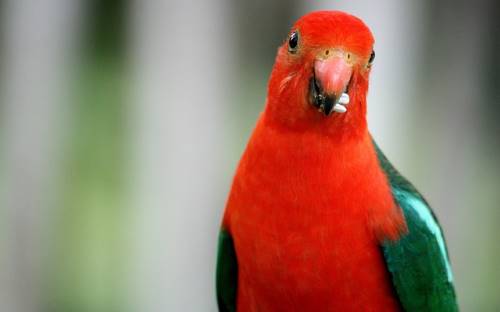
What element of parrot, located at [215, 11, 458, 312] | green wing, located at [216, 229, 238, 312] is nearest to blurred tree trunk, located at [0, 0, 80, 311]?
green wing, located at [216, 229, 238, 312]

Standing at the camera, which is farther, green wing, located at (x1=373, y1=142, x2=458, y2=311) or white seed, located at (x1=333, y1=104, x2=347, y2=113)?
green wing, located at (x1=373, y1=142, x2=458, y2=311)

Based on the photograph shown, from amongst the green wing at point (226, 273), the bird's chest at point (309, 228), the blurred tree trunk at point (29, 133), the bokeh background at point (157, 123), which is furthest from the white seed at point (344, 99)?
the blurred tree trunk at point (29, 133)

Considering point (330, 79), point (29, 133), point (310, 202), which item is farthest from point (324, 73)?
point (29, 133)

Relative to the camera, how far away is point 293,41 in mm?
2119

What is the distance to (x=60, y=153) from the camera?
3.67m

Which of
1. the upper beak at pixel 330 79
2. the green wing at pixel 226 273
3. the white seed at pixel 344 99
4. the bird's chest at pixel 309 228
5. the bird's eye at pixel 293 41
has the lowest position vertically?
the green wing at pixel 226 273

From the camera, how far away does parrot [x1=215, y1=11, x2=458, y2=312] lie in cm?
208

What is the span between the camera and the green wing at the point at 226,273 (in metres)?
2.40

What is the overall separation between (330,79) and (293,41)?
216 mm

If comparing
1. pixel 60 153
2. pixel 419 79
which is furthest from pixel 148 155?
pixel 419 79

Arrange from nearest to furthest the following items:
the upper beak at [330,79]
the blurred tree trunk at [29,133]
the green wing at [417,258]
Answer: the upper beak at [330,79], the green wing at [417,258], the blurred tree trunk at [29,133]

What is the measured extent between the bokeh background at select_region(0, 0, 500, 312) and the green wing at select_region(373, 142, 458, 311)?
4.40 feet

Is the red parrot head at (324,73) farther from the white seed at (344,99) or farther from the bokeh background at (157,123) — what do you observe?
the bokeh background at (157,123)

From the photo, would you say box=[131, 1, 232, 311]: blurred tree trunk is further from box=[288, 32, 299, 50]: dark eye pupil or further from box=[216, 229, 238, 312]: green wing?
box=[288, 32, 299, 50]: dark eye pupil
